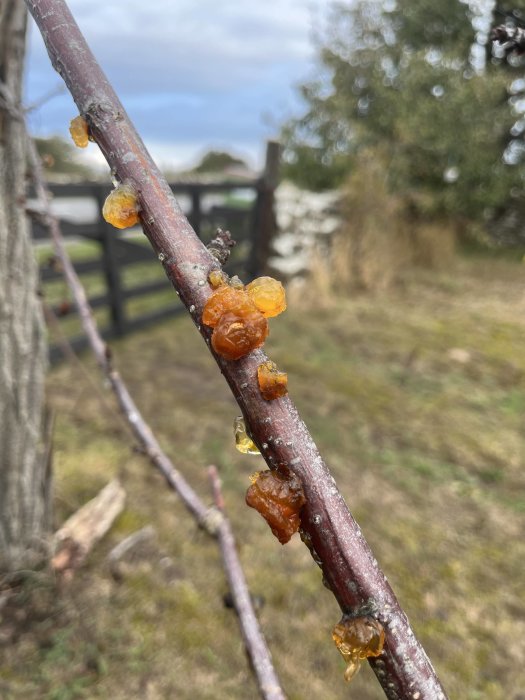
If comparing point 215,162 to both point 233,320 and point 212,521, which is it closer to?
point 212,521

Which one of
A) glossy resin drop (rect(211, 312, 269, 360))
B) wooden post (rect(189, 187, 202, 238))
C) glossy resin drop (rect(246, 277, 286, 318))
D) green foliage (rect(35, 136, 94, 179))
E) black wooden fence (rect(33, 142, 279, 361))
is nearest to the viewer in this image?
glossy resin drop (rect(211, 312, 269, 360))

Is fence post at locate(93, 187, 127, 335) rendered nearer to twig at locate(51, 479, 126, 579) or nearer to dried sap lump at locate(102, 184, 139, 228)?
twig at locate(51, 479, 126, 579)

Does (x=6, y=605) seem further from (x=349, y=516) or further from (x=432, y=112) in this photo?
(x=432, y=112)

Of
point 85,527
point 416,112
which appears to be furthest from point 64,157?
point 85,527

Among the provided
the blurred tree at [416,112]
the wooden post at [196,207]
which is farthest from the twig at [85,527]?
the blurred tree at [416,112]

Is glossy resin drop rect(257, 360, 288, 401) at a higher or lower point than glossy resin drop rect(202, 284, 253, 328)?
lower

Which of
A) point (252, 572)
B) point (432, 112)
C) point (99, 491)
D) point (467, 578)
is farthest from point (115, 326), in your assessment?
point (432, 112)

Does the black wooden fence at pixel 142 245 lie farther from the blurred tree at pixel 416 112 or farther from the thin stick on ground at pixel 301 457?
the thin stick on ground at pixel 301 457

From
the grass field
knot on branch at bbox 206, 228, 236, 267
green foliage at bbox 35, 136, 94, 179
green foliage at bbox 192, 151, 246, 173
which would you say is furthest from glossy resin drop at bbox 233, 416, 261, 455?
green foliage at bbox 192, 151, 246, 173
